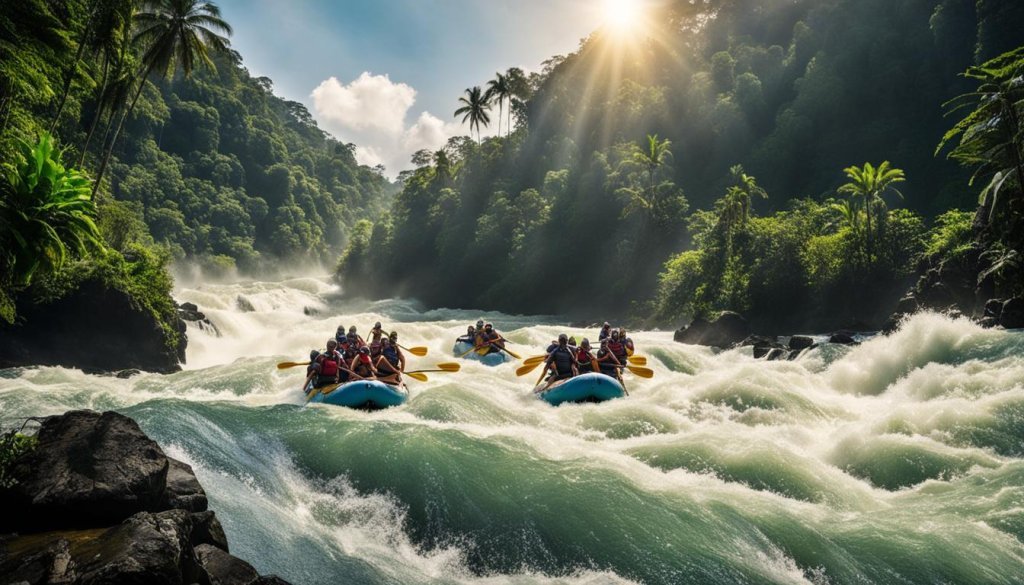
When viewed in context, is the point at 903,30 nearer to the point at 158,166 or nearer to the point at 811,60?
the point at 811,60

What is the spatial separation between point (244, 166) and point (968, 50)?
72720 mm

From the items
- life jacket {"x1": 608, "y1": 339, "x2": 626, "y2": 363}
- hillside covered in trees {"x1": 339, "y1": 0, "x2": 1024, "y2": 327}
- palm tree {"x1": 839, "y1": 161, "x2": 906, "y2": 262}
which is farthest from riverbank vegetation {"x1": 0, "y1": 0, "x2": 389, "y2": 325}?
palm tree {"x1": 839, "y1": 161, "x2": 906, "y2": 262}

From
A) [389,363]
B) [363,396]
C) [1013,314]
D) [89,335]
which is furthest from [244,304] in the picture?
[1013,314]

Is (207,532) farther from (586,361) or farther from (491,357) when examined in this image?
(491,357)

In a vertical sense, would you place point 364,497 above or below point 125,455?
below

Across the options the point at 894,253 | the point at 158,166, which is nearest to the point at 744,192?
the point at 894,253

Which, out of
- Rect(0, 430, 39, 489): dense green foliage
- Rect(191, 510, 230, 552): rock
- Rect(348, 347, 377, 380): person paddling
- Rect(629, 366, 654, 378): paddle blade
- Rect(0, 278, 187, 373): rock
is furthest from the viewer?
Rect(0, 278, 187, 373): rock

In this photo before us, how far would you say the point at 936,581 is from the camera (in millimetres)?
5238

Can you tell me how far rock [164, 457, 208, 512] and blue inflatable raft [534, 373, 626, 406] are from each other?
7.01 m

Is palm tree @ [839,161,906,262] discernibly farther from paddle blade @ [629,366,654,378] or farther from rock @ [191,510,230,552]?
rock @ [191,510,230,552]

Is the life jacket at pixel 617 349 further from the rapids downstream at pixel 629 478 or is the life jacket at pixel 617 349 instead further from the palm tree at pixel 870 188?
the palm tree at pixel 870 188

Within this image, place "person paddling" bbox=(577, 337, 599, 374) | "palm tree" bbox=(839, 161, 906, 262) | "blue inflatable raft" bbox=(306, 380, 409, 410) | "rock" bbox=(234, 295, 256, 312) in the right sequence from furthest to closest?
"rock" bbox=(234, 295, 256, 312) → "palm tree" bbox=(839, 161, 906, 262) → "person paddling" bbox=(577, 337, 599, 374) → "blue inflatable raft" bbox=(306, 380, 409, 410)

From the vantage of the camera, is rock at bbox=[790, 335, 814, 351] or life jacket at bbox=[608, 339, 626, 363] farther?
rock at bbox=[790, 335, 814, 351]

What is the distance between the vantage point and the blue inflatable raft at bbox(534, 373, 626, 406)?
11.4 metres
